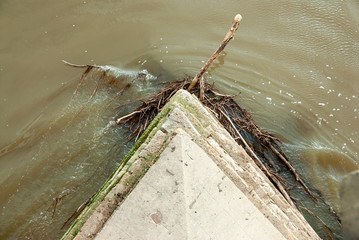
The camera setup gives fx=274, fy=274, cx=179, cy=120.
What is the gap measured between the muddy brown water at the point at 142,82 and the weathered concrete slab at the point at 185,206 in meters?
2.13

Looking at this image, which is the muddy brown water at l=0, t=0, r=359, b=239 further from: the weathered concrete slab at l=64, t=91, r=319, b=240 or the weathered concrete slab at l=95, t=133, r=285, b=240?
the weathered concrete slab at l=95, t=133, r=285, b=240

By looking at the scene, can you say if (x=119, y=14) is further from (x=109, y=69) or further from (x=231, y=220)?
(x=231, y=220)

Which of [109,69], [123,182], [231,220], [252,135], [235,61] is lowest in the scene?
[123,182]

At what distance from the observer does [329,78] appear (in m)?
4.79

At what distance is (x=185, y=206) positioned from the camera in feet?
6.38

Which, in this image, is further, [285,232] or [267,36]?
[267,36]

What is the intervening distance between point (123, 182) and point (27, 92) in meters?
3.18

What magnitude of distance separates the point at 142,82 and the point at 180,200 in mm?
2955

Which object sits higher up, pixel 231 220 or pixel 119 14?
pixel 119 14

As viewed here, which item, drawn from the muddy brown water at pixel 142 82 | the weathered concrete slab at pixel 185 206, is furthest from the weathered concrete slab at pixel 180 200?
the muddy brown water at pixel 142 82

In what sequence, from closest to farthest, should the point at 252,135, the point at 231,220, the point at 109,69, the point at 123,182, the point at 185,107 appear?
1. the point at 231,220
2. the point at 123,182
3. the point at 185,107
4. the point at 252,135
5. the point at 109,69

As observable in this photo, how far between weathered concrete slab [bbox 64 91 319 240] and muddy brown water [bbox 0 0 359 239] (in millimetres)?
1920

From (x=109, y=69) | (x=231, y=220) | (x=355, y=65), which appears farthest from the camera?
(x=355, y=65)

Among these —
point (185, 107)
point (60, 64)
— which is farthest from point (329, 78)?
point (60, 64)
